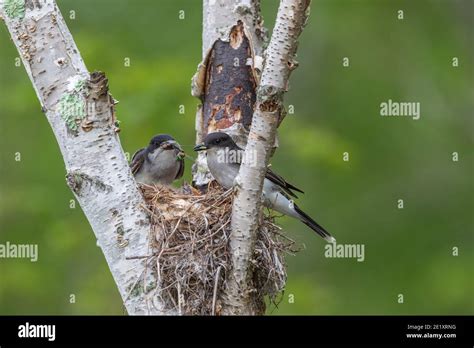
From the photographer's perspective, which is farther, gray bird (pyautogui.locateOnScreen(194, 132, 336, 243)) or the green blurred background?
the green blurred background

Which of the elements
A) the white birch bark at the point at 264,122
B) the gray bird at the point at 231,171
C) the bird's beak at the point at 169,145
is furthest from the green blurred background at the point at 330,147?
the white birch bark at the point at 264,122

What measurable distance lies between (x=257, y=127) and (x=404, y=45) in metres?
10.4

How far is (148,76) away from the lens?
38.5 feet

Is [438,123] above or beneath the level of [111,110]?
above

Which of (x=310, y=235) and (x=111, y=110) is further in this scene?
(x=310, y=235)

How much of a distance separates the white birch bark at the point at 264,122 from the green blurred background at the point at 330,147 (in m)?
5.25

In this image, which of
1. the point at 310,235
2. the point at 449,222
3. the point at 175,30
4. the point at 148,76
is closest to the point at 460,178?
the point at 449,222

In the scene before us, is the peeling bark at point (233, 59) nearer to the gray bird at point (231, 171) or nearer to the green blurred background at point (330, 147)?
the gray bird at point (231, 171)

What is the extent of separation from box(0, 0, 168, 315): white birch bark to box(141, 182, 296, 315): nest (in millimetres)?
177

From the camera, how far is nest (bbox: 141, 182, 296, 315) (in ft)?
22.1

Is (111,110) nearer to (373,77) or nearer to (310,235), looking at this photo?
(310,235)

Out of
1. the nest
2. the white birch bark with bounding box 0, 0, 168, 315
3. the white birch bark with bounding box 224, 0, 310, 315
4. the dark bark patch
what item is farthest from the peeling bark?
the white birch bark with bounding box 224, 0, 310, 315

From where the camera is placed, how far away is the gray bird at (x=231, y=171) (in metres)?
8.40

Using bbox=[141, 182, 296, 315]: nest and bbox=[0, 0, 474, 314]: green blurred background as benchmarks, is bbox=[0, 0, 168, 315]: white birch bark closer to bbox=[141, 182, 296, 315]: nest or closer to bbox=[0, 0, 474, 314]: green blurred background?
bbox=[141, 182, 296, 315]: nest
